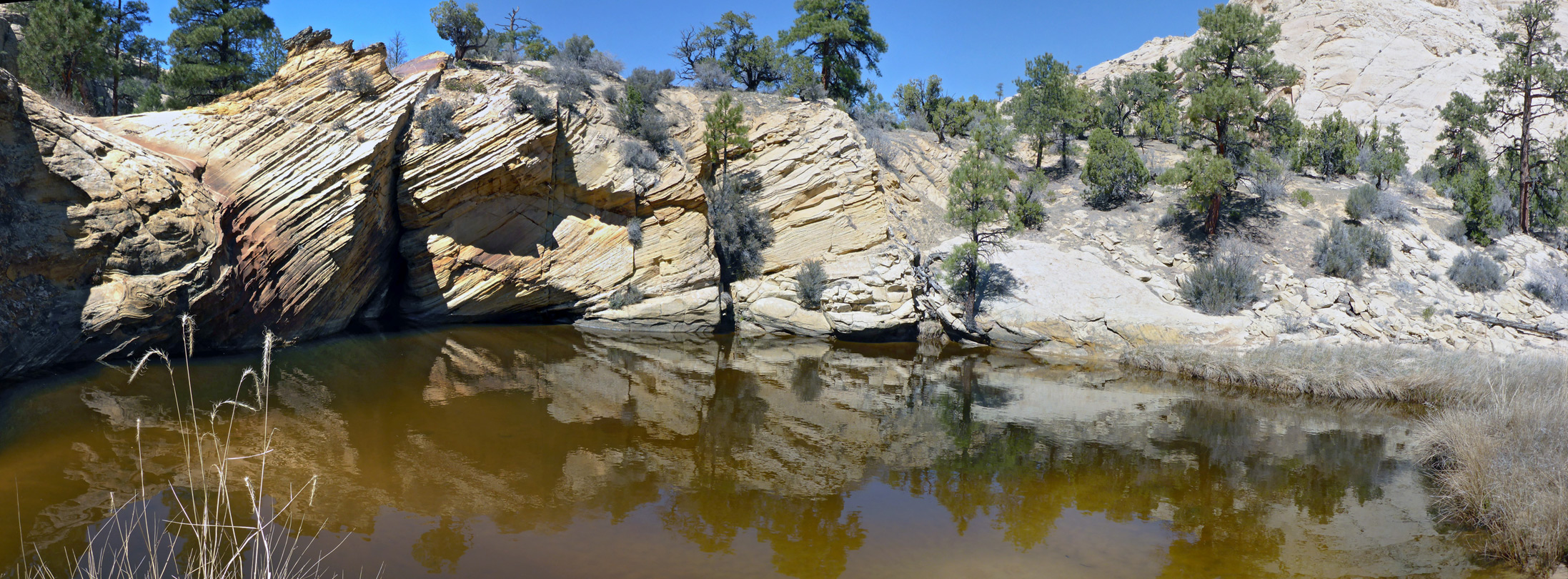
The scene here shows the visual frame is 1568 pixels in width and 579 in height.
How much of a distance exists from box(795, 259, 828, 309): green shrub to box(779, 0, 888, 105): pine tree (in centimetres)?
1079

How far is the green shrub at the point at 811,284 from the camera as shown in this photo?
58.7 ft

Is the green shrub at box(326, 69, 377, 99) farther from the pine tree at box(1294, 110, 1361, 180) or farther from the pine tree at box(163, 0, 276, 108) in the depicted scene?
the pine tree at box(1294, 110, 1361, 180)

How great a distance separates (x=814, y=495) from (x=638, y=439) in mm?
2402

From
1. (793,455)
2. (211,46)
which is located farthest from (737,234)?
(211,46)

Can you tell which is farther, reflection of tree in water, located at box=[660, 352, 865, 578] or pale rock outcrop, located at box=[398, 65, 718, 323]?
pale rock outcrop, located at box=[398, 65, 718, 323]

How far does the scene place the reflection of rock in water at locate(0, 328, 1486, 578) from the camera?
5.87 metres

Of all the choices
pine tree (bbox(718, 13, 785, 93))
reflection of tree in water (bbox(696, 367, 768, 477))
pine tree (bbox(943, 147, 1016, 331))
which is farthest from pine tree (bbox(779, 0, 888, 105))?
reflection of tree in water (bbox(696, 367, 768, 477))

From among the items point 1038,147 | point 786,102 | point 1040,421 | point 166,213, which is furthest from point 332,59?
point 1038,147

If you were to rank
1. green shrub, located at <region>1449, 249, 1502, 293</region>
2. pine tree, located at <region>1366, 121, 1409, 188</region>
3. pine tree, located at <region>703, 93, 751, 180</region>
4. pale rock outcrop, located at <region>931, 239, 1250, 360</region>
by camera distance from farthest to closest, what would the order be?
pine tree, located at <region>1366, 121, 1409, 188</region> → pine tree, located at <region>703, 93, 751, 180</region> → green shrub, located at <region>1449, 249, 1502, 293</region> → pale rock outcrop, located at <region>931, 239, 1250, 360</region>

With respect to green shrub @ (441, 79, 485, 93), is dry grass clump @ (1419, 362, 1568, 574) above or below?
below

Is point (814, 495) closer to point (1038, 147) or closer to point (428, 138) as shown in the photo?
point (428, 138)

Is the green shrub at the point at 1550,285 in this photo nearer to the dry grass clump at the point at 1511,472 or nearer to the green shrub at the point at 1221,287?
the green shrub at the point at 1221,287

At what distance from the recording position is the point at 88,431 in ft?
22.4

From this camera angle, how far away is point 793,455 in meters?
7.92
